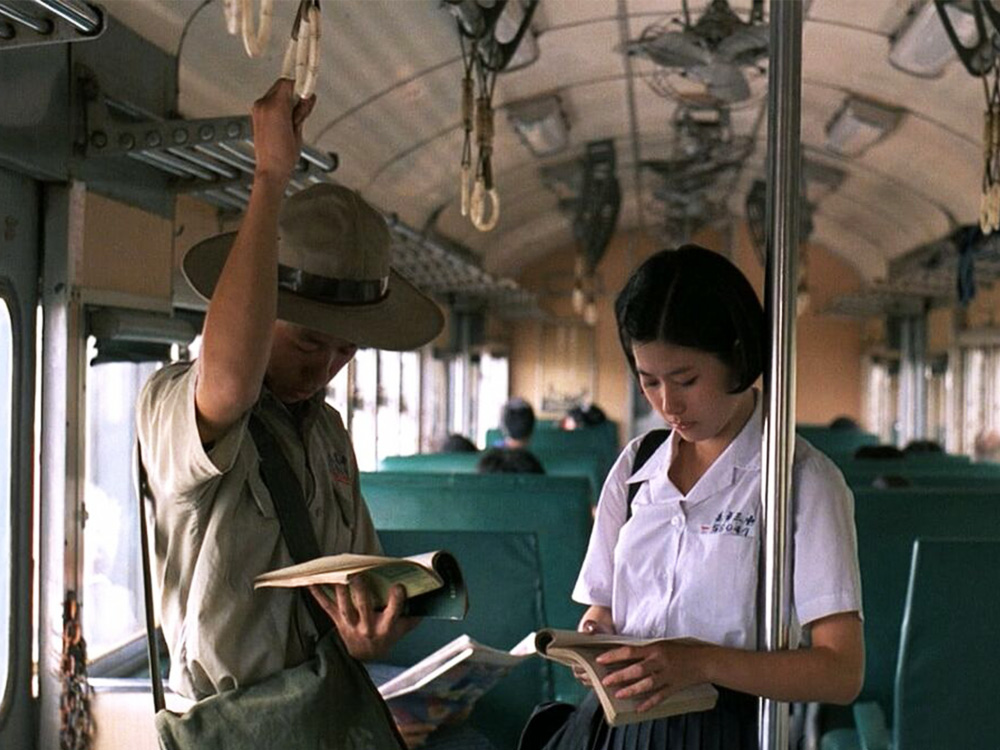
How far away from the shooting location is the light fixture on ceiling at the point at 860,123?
9.27 meters

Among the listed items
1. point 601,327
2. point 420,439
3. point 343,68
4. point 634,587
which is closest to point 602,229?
point 420,439

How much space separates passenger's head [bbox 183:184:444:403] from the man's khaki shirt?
102 millimetres

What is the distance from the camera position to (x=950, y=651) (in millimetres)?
3586

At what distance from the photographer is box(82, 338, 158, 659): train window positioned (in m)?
4.62

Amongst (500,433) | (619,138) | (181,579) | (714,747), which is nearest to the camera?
(181,579)

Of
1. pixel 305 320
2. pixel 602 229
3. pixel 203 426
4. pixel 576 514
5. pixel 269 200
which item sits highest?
pixel 602 229

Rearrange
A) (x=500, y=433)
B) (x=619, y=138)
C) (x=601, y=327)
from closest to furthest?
1. (x=619, y=138)
2. (x=500, y=433)
3. (x=601, y=327)

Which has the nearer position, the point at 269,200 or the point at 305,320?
the point at 269,200

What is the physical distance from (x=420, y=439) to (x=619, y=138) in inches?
126

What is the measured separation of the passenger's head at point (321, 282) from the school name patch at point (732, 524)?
570 mm

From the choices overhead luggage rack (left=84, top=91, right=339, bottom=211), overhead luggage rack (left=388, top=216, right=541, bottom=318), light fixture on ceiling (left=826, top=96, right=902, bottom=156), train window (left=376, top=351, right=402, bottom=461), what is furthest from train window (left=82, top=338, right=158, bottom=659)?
light fixture on ceiling (left=826, top=96, right=902, bottom=156)

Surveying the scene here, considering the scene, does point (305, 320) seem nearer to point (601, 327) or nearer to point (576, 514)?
point (576, 514)

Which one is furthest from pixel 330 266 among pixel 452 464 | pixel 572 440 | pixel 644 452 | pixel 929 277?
pixel 572 440

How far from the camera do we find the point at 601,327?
20641 millimetres
